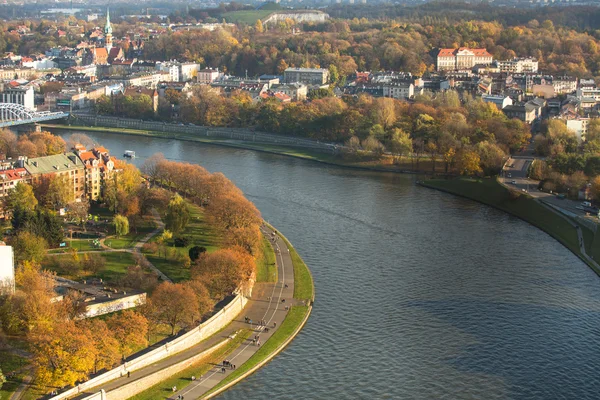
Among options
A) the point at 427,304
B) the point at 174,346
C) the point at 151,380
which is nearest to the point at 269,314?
the point at 174,346

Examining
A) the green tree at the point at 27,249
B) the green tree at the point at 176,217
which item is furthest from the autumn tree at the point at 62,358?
the green tree at the point at 176,217

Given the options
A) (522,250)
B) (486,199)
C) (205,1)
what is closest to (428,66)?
(486,199)

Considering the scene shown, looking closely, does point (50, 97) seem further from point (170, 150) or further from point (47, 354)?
point (47, 354)

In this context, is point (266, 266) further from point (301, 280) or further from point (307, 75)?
point (307, 75)

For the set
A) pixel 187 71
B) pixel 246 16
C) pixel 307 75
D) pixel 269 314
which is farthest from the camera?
pixel 246 16

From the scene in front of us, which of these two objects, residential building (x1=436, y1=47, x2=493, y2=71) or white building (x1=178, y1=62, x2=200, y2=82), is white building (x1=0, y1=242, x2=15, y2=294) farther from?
residential building (x1=436, y1=47, x2=493, y2=71)
